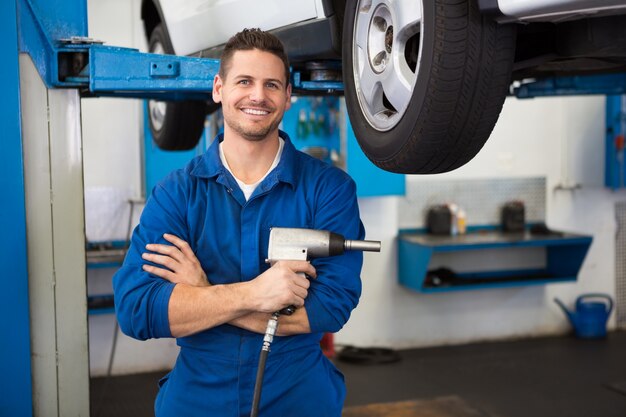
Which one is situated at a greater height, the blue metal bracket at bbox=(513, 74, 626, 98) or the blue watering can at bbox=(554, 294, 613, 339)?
the blue metal bracket at bbox=(513, 74, 626, 98)

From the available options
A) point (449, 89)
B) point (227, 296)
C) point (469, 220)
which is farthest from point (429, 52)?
point (469, 220)

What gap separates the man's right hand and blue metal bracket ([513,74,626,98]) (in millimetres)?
2206

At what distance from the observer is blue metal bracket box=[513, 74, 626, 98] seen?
3.67 meters

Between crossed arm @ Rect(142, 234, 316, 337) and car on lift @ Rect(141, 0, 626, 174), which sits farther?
crossed arm @ Rect(142, 234, 316, 337)

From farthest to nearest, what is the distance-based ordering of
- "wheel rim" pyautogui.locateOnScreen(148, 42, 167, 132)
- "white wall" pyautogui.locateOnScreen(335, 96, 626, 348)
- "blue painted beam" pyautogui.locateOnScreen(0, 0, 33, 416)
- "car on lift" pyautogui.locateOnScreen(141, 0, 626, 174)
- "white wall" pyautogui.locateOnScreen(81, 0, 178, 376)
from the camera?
1. "white wall" pyautogui.locateOnScreen(335, 96, 626, 348)
2. "white wall" pyautogui.locateOnScreen(81, 0, 178, 376)
3. "wheel rim" pyautogui.locateOnScreen(148, 42, 167, 132)
4. "blue painted beam" pyautogui.locateOnScreen(0, 0, 33, 416)
5. "car on lift" pyautogui.locateOnScreen(141, 0, 626, 174)

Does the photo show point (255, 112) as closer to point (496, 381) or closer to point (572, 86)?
point (572, 86)

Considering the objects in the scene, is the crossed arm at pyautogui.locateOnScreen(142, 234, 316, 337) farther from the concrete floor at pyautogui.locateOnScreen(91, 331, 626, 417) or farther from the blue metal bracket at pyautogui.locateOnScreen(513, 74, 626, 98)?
the concrete floor at pyautogui.locateOnScreen(91, 331, 626, 417)

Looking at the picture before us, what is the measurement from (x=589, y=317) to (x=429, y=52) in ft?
17.9

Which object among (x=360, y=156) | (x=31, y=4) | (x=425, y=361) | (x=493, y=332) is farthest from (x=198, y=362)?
(x=493, y=332)

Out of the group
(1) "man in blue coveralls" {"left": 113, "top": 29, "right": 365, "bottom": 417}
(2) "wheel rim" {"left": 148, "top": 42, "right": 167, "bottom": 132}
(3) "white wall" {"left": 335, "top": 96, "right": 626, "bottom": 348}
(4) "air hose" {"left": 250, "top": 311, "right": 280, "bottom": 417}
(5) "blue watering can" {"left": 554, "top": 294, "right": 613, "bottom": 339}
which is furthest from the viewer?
(5) "blue watering can" {"left": 554, "top": 294, "right": 613, "bottom": 339}

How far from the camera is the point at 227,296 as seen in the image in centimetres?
192

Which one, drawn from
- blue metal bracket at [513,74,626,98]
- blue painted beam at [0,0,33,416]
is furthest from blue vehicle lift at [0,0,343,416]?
blue metal bracket at [513,74,626,98]

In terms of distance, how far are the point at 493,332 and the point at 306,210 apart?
4.93m

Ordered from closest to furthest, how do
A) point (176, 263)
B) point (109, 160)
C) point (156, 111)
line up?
point (176, 263) < point (156, 111) < point (109, 160)
